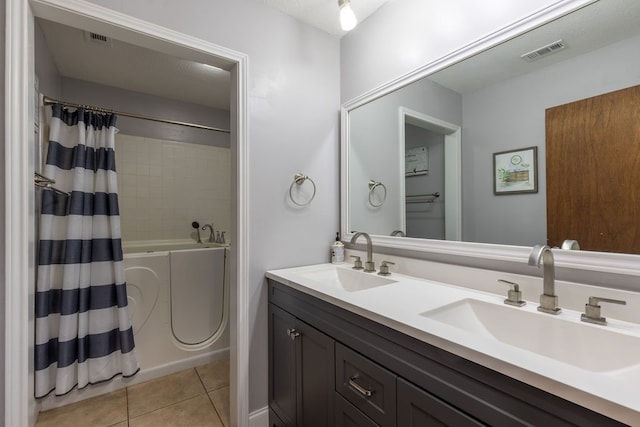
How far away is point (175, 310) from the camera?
2172mm

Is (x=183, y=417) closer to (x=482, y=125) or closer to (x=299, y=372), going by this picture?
(x=299, y=372)

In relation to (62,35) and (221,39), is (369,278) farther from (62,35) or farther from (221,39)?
(62,35)

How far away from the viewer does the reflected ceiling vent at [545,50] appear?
1014 millimetres

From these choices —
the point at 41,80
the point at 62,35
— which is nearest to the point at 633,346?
the point at 41,80

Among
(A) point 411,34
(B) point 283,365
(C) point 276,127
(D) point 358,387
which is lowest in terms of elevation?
(B) point 283,365

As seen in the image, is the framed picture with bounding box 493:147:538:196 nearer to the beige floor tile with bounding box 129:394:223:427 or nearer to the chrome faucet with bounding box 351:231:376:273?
the chrome faucet with bounding box 351:231:376:273

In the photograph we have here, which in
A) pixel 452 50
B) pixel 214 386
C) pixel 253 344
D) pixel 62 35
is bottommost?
pixel 214 386

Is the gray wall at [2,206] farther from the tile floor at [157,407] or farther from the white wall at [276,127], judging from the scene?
the tile floor at [157,407]

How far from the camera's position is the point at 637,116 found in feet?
2.83

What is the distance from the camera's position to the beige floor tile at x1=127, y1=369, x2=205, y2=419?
1786 millimetres

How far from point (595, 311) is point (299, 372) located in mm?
1124

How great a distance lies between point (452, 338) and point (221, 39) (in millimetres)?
1685

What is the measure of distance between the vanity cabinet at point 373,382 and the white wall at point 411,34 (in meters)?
1.25

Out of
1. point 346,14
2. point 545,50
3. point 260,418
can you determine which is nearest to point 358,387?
point 260,418
